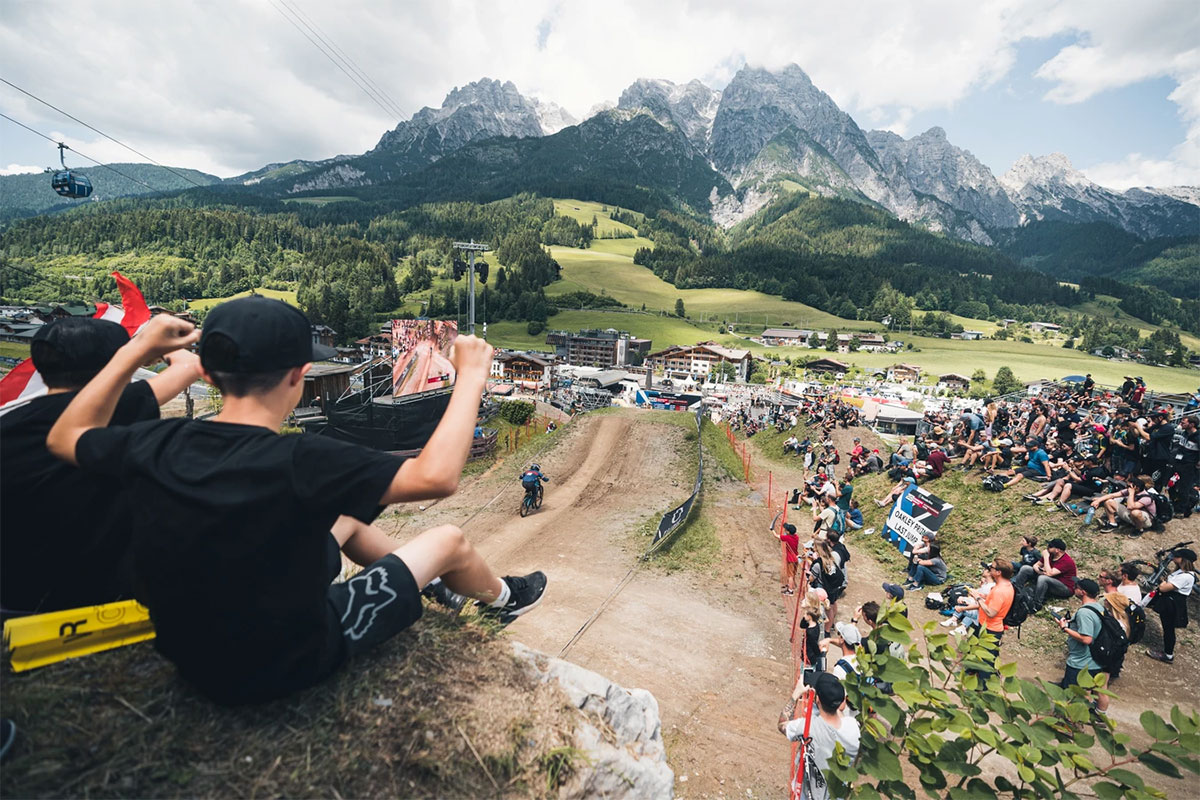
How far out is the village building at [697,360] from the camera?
99688 millimetres

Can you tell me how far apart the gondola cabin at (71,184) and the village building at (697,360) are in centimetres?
8199

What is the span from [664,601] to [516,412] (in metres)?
25.0

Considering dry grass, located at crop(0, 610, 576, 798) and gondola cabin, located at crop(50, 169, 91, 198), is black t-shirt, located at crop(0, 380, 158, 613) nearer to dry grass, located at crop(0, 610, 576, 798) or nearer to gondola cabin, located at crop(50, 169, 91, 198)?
dry grass, located at crop(0, 610, 576, 798)

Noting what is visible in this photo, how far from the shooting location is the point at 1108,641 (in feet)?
23.6

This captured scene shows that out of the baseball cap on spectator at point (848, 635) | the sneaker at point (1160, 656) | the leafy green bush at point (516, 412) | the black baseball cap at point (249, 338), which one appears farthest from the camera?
the leafy green bush at point (516, 412)

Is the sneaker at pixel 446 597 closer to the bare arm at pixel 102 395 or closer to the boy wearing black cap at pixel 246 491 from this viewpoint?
the boy wearing black cap at pixel 246 491

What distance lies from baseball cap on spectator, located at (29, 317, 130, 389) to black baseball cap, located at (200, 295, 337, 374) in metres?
1.31

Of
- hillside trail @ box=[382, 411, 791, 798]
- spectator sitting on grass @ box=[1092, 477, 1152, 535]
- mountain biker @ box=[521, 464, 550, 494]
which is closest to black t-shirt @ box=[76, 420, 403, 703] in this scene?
hillside trail @ box=[382, 411, 791, 798]

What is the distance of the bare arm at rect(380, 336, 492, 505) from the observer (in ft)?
6.32

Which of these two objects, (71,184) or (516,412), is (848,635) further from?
(71,184)

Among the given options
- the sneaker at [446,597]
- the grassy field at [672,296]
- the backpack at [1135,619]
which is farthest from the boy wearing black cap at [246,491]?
the grassy field at [672,296]

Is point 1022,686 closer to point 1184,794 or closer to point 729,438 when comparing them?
point 1184,794

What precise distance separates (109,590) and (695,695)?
25.9 ft

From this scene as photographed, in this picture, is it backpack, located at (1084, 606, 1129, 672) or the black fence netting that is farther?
the black fence netting
